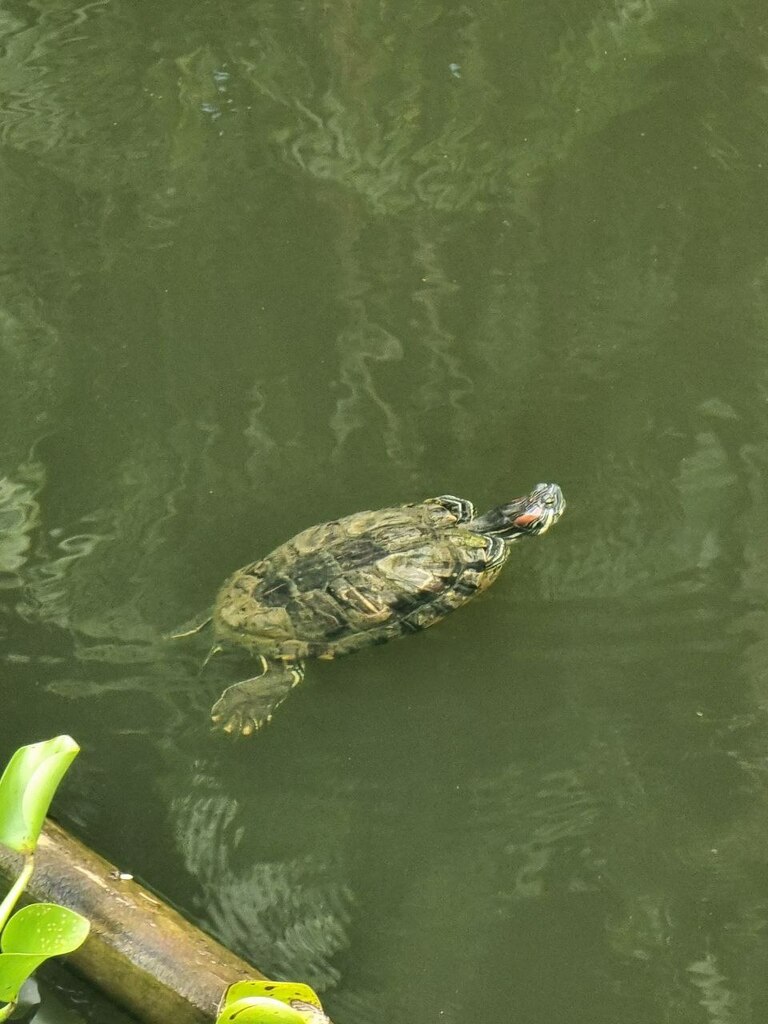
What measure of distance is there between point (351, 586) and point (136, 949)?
1.07 meters

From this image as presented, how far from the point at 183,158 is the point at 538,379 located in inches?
77.6

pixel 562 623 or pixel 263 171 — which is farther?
pixel 263 171

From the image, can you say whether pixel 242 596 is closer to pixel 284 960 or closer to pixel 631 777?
pixel 284 960

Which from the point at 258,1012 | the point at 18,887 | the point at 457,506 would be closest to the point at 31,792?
the point at 18,887

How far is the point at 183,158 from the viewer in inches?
180

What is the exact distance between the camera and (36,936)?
1.89 metres

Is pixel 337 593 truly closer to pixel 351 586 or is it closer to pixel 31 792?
pixel 351 586

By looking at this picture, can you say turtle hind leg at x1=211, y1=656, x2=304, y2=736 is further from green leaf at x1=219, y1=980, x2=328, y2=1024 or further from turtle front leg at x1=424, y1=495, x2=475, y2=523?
green leaf at x1=219, y1=980, x2=328, y2=1024

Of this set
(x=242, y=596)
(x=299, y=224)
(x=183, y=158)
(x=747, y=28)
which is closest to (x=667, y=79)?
(x=747, y=28)

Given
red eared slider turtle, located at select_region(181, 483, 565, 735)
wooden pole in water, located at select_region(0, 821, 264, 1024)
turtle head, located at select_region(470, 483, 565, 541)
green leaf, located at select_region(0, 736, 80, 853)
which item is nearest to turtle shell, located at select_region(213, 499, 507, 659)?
red eared slider turtle, located at select_region(181, 483, 565, 735)

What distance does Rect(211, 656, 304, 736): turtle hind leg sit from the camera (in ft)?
9.53

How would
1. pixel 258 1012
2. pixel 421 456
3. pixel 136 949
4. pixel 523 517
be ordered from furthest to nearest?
pixel 421 456
pixel 523 517
pixel 136 949
pixel 258 1012

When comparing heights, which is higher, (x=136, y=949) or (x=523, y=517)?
(x=523, y=517)

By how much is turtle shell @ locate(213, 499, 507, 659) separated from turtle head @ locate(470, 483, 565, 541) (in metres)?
0.13
